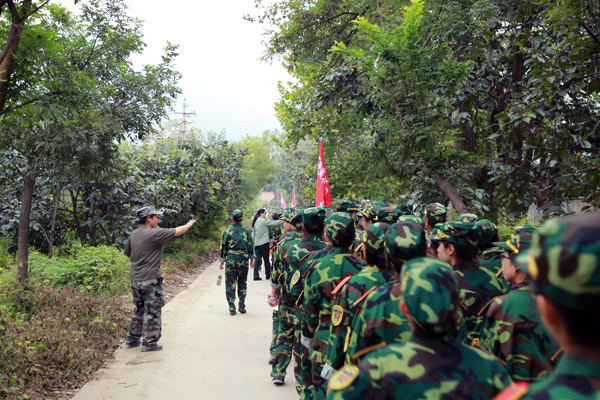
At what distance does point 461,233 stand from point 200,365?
419cm

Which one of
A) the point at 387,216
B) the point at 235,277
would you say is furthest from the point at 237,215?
the point at 387,216

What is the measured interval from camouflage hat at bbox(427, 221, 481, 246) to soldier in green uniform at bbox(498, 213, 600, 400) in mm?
2330

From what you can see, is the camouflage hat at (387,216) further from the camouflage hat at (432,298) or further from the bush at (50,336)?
the bush at (50,336)

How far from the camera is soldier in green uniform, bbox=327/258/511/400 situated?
1640 millimetres

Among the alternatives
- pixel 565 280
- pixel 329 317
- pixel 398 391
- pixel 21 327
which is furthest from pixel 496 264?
pixel 21 327

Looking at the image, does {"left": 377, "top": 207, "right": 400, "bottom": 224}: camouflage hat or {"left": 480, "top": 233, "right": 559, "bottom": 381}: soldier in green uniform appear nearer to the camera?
{"left": 480, "top": 233, "right": 559, "bottom": 381}: soldier in green uniform

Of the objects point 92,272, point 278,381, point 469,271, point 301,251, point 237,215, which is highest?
point 237,215

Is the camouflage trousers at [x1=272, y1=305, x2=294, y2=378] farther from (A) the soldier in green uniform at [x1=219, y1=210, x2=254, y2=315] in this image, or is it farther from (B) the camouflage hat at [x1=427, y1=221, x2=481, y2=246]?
(A) the soldier in green uniform at [x1=219, y1=210, x2=254, y2=315]

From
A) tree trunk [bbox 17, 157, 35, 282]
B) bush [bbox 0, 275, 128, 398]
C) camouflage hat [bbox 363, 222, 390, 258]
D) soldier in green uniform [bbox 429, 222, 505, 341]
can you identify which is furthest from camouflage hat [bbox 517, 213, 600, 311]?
tree trunk [bbox 17, 157, 35, 282]

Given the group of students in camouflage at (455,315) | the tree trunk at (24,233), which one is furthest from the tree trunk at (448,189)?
the tree trunk at (24,233)

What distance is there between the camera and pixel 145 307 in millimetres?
6422

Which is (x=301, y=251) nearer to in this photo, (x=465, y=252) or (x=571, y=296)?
(x=465, y=252)

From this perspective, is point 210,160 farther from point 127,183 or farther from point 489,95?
point 489,95

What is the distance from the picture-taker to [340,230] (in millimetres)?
3682
